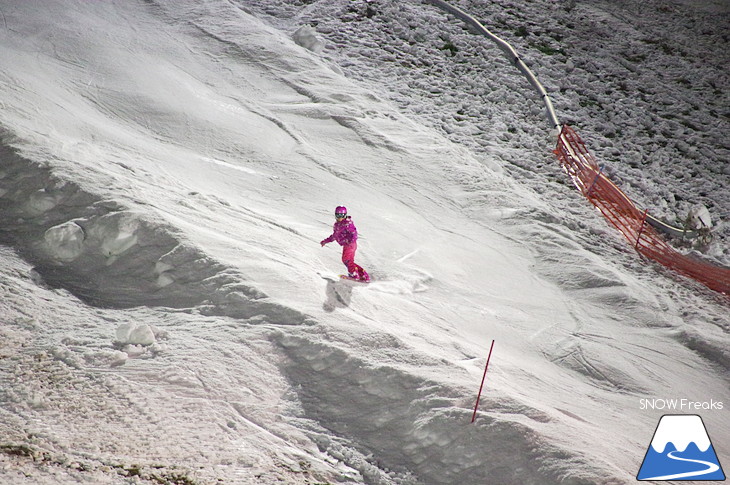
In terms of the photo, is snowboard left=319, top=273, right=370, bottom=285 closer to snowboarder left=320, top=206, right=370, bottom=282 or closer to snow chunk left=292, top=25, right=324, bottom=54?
snowboarder left=320, top=206, right=370, bottom=282

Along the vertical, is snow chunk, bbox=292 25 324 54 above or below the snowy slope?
above

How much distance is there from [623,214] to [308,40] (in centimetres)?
645

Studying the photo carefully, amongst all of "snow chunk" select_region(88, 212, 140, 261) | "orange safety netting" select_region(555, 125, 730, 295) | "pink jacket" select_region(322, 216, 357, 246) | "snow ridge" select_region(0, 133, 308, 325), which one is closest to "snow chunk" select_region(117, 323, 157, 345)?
"snow ridge" select_region(0, 133, 308, 325)

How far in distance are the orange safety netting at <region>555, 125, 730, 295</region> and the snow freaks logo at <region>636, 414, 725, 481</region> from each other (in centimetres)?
331

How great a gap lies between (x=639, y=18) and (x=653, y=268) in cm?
868

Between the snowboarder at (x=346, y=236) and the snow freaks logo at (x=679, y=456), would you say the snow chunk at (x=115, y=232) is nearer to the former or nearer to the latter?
the snowboarder at (x=346, y=236)

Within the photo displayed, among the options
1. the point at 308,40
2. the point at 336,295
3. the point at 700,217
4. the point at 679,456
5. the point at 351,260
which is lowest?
the point at 679,456

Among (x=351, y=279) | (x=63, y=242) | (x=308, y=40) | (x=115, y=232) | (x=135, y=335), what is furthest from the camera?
(x=308, y=40)

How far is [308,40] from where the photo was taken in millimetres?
11266

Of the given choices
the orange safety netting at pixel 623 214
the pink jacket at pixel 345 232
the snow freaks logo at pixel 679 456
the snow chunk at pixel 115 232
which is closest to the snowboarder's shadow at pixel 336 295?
the pink jacket at pixel 345 232

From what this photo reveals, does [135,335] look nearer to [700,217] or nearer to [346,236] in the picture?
[346,236]

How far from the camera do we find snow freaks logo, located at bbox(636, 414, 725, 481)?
4.11 meters

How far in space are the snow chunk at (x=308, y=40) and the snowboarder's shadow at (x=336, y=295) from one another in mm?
6845

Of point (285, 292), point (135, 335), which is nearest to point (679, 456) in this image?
point (285, 292)
